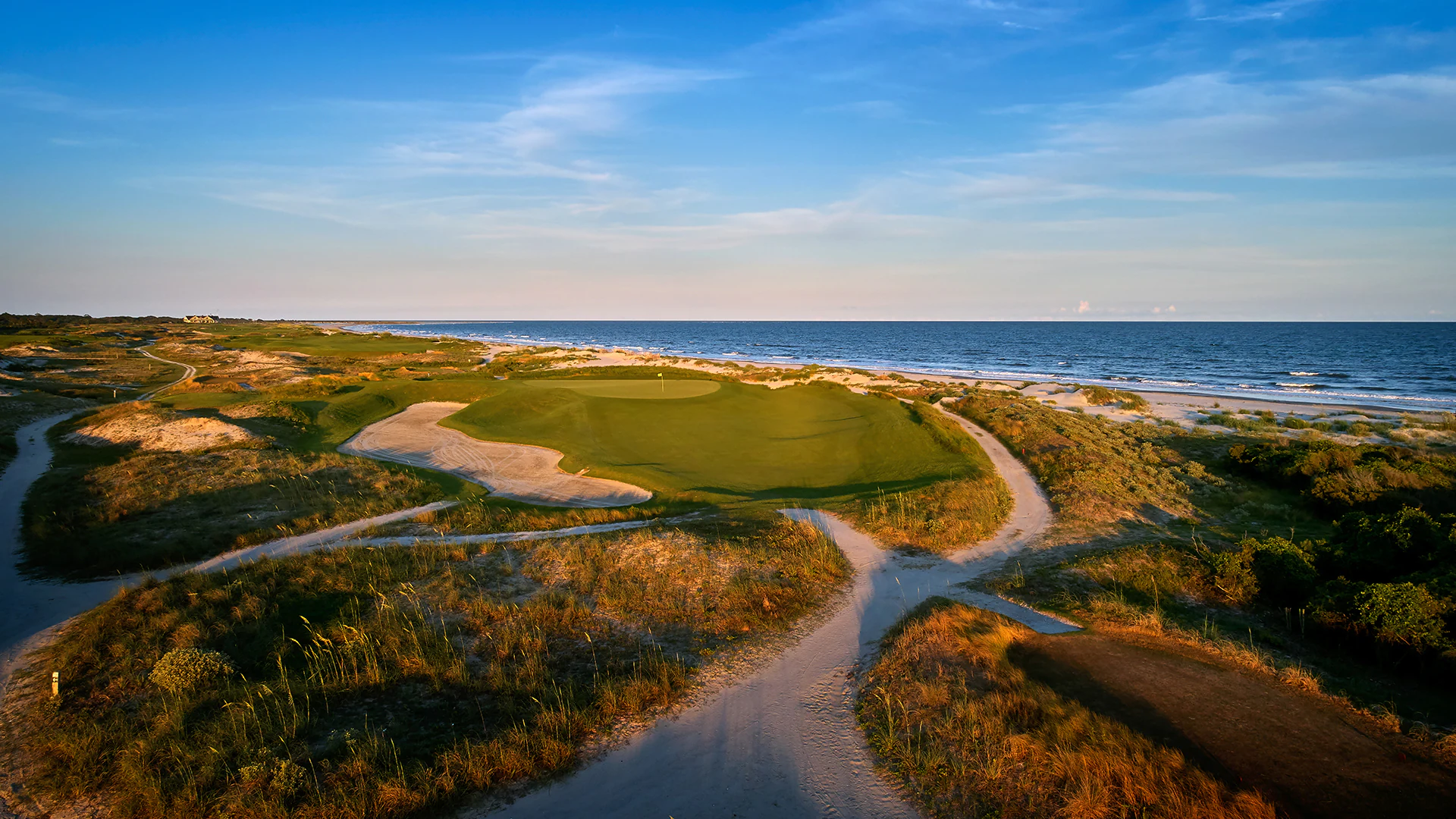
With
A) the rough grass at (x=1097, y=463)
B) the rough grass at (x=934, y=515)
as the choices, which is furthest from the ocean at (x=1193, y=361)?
the rough grass at (x=934, y=515)

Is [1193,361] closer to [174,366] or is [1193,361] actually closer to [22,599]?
[22,599]

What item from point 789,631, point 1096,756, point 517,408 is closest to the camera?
point 1096,756

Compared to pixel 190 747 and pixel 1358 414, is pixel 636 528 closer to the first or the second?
pixel 190 747

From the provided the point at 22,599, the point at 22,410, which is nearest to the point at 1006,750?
the point at 22,599

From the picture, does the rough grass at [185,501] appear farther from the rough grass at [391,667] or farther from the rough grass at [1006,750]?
the rough grass at [1006,750]

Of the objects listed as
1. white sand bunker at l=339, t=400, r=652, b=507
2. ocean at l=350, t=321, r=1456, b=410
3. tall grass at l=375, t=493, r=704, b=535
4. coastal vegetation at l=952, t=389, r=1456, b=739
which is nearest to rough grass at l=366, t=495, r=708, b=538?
tall grass at l=375, t=493, r=704, b=535

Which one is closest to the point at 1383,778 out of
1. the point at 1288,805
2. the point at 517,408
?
the point at 1288,805

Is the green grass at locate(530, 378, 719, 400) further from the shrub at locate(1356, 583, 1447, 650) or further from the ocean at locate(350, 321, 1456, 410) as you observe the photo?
the ocean at locate(350, 321, 1456, 410)
